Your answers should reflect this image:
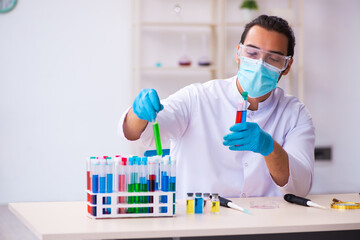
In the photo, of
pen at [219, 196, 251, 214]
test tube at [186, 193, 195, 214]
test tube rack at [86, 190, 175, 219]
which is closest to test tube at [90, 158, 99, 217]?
test tube rack at [86, 190, 175, 219]

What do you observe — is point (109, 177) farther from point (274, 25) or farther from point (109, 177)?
point (274, 25)

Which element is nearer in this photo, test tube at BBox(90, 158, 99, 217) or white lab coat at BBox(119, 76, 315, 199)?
test tube at BBox(90, 158, 99, 217)

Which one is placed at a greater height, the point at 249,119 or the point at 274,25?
the point at 274,25

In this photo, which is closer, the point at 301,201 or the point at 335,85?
the point at 301,201

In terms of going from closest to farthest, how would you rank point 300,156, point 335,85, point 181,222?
1. point 181,222
2. point 300,156
3. point 335,85

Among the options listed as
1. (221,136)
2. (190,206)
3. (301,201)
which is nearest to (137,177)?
(190,206)

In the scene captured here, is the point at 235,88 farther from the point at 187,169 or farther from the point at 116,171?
the point at 116,171

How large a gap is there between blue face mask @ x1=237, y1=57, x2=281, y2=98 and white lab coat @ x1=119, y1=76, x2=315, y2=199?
0.24ft

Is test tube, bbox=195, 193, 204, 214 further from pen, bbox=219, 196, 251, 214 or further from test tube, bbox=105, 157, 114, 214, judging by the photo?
test tube, bbox=105, 157, 114, 214

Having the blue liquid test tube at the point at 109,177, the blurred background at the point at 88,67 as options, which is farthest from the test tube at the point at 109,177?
the blurred background at the point at 88,67

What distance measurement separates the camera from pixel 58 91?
4129 millimetres

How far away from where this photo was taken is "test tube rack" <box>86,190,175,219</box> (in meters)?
1.29

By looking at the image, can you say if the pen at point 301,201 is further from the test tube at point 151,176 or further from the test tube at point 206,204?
the test tube at point 151,176

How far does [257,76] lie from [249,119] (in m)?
0.18
